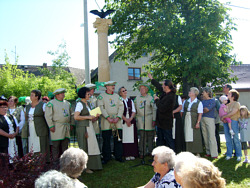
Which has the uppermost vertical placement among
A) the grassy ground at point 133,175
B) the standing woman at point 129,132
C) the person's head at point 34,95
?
the person's head at point 34,95

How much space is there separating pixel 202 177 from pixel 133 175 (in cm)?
410

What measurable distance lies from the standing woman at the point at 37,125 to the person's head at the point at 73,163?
368 cm

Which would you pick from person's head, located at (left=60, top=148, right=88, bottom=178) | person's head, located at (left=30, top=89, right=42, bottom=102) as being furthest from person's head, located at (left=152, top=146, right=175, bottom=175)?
person's head, located at (left=30, top=89, right=42, bottom=102)

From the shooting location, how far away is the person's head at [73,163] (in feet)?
9.53

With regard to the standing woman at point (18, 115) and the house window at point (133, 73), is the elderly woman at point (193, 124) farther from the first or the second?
the house window at point (133, 73)

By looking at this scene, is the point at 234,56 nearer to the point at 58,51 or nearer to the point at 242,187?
the point at 242,187

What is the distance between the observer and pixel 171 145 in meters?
6.46

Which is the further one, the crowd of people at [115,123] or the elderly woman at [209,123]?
the elderly woman at [209,123]

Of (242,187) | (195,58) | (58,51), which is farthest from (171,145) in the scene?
(58,51)

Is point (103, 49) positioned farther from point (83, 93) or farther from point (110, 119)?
point (83, 93)

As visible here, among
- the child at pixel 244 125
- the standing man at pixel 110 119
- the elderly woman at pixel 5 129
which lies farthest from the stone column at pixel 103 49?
the child at pixel 244 125

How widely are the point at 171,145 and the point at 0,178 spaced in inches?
174

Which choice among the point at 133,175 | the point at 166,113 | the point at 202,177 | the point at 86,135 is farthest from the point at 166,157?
the point at 166,113

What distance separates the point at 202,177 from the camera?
5.94 ft
